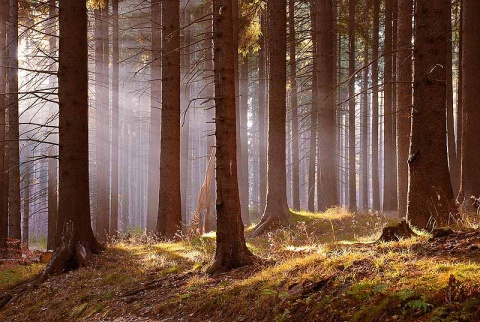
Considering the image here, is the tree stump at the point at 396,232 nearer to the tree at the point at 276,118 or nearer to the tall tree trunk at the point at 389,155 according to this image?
the tree at the point at 276,118

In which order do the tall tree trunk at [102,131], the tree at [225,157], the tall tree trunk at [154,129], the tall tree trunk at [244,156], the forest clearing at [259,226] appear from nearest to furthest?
the forest clearing at [259,226] → the tree at [225,157] → the tall tree trunk at [154,129] → the tall tree trunk at [102,131] → the tall tree trunk at [244,156]

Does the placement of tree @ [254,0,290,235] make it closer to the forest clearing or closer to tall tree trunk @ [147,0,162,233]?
the forest clearing

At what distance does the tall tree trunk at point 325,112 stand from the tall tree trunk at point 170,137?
555 centimetres

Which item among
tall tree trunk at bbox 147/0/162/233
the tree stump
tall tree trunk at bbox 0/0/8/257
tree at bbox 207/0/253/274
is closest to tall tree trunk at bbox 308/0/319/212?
tall tree trunk at bbox 147/0/162/233

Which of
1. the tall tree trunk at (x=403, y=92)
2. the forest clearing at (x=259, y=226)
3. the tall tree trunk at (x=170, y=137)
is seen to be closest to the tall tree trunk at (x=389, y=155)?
the forest clearing at (x=259, y=226)

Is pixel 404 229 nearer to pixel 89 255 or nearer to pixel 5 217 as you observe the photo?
pixel 89 255

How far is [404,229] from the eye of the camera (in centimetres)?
766

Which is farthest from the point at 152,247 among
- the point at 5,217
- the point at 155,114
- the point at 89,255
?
the point at 155,114

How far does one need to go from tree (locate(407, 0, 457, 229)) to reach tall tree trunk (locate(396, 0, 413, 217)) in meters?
4.33

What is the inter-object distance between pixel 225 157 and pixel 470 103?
24.4 ft

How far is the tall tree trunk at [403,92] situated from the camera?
12.9 meters

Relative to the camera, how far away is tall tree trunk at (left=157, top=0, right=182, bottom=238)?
44.2 ft

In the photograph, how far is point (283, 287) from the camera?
6.06 metres

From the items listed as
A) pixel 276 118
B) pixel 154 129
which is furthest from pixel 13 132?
pixel 276 118
